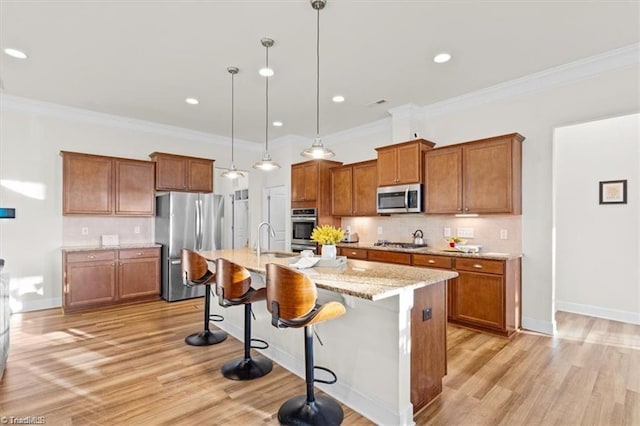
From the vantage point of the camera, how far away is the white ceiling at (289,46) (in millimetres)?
2621

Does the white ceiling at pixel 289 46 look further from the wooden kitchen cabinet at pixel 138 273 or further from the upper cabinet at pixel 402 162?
the wooden kitchen cabinet at pixel 138 273

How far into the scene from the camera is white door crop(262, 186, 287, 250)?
6.80m

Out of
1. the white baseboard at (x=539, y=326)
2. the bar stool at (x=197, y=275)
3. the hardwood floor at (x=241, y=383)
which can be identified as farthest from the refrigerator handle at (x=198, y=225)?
the white baseboard at (x=539, y=326)

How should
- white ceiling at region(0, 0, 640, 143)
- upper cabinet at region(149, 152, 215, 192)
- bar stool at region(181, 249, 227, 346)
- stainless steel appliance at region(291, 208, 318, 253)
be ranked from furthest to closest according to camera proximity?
stainless steel appliance at region(291, 208, 318, 253)
upper cabinet at region(149, 152, 215, 192)
bar stool at region(181, 249, 227, 346)
white ceiling at region(0, 0, 640, 143)

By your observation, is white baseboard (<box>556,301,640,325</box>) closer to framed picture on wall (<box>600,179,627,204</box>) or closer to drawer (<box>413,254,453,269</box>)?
framed picture on wall (<box>600,179,627,204</box>)

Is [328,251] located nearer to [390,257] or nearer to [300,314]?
[300,314]

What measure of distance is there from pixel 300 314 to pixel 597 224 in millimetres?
4603

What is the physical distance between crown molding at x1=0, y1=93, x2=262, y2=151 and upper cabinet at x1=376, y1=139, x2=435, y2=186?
11.0 ft

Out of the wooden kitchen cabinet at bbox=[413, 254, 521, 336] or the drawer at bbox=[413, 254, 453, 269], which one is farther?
the drawer at bbox=[413, 254, 453, 269]

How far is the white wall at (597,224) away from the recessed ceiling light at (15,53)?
5972mm

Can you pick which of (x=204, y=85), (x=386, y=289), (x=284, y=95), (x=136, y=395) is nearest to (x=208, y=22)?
(x=204, y=85)

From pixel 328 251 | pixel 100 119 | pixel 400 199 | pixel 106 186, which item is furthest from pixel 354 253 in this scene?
pixel 100 119

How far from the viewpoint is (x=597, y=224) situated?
433 centimetres

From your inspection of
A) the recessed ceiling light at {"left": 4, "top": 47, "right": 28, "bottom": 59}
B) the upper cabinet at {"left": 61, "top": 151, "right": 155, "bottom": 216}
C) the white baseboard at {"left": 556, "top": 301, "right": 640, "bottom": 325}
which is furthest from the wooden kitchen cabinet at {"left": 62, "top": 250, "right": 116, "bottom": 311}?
the white baseboard at {"left": 556, "top": 301, "right": 640, "bottom": 325}
